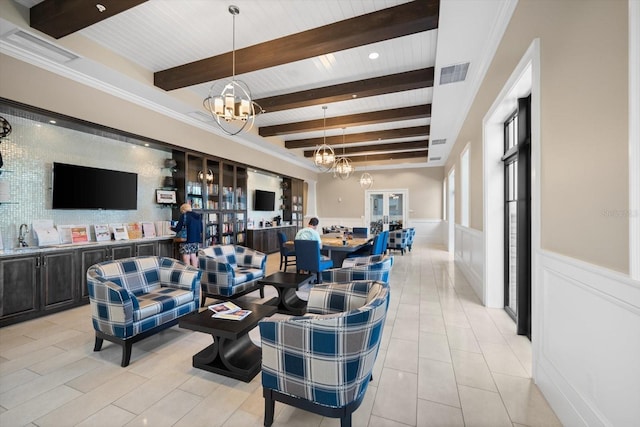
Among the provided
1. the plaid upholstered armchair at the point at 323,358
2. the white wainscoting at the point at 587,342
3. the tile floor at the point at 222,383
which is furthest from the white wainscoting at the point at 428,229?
the plaid upholstered armchair at the point at 323,358

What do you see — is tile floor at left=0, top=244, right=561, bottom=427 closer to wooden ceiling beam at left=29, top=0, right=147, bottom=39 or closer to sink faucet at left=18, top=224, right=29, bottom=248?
sink faucet at left=18, top=224, right=29, bottom=248

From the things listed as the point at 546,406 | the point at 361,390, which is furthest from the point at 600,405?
the point at 361,390

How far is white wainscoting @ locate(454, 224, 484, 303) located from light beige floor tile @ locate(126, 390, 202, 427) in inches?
155

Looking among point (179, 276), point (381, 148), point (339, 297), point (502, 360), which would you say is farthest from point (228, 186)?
point (502, 360)

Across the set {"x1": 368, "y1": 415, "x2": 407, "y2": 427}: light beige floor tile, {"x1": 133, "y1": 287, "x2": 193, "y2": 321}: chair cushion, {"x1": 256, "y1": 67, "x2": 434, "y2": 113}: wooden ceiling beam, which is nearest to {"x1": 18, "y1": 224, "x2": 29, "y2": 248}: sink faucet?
{"x1": 133, "y1": 287, "x2": 193, "y2": 321}: chair cushion

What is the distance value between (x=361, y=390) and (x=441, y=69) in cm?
402

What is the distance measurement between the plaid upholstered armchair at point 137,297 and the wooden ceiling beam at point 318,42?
2763 mm

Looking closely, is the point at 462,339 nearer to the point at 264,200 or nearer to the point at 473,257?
the point at 473,257

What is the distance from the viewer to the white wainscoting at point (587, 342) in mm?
1237

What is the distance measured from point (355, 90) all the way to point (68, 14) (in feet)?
12.0

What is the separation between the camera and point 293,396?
170 centimetres

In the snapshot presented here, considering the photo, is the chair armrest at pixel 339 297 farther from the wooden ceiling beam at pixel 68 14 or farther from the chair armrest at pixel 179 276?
the wooden ceiling beam at pixel 68 14

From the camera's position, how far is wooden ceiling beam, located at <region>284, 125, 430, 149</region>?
7.47 m

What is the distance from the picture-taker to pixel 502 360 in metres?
2.56
